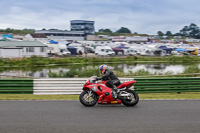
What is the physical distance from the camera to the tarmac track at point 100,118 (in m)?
7.45

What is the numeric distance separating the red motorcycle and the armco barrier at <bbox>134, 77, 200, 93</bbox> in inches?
180

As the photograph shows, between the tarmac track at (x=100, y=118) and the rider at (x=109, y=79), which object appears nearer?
the tarmac track at (x=100, y=118)

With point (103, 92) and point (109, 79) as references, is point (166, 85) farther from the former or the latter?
point (103, 92)

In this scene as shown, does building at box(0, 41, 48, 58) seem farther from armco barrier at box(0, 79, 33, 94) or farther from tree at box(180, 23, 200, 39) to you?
tree at box(180, 23, 200, 39)

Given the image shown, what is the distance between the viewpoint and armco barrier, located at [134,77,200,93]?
15.5 metres

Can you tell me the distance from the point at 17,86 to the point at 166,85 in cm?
700

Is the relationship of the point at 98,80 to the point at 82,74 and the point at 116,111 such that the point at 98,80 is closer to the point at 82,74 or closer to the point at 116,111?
the point at 116,111

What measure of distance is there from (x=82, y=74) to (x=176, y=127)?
2001 centimetres

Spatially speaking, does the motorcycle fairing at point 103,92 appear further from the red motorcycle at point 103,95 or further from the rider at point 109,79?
the rider at point 109,79

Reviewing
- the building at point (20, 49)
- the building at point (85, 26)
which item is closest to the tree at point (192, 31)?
the building at point (85, 26)

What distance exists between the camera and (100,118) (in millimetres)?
8781

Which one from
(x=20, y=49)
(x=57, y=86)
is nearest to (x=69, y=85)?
(x=57, y=86)

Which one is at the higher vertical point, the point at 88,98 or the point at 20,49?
the point at 20,49

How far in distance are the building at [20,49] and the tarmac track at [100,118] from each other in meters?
45.5
